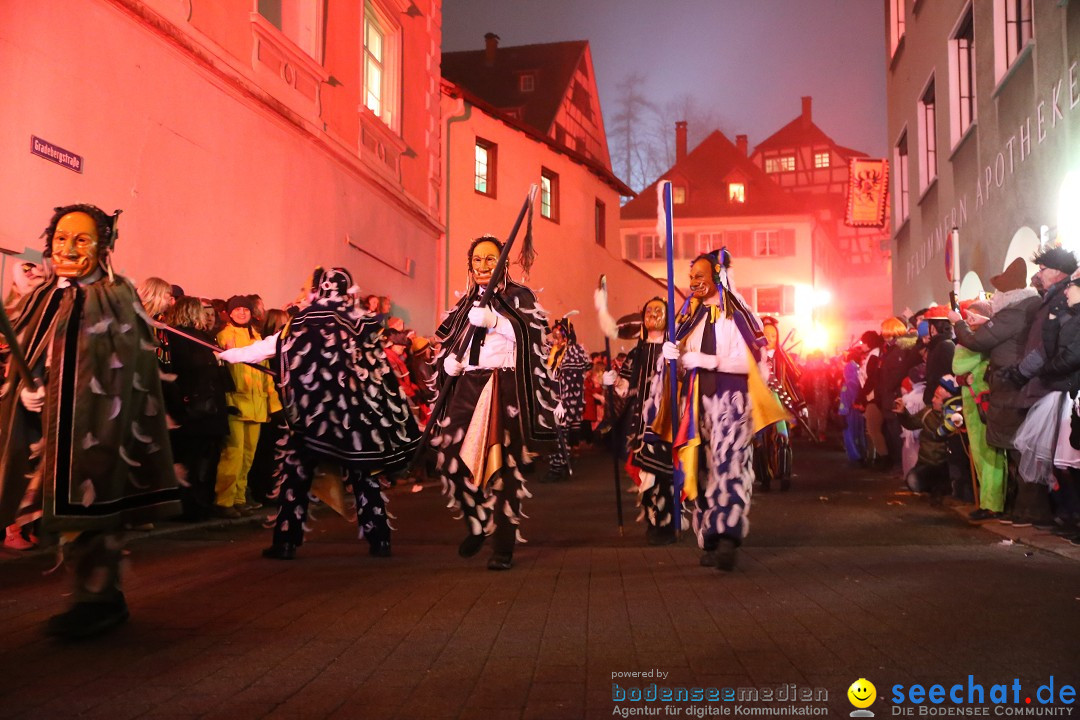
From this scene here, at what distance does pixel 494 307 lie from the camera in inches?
277

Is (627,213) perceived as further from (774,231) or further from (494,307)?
(494,307)

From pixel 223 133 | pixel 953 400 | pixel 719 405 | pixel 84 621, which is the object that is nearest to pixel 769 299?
pixel 223 133

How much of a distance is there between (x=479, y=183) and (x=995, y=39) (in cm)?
1427

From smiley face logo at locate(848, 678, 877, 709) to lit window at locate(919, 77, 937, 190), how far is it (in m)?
17.4

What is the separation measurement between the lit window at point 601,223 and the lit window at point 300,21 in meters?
19.4

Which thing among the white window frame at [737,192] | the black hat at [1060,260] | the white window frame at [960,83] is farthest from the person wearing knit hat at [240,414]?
the white window frame at [737,192]

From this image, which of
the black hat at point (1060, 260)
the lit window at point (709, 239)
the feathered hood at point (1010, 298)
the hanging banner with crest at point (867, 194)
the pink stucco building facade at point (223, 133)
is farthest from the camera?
the lit window at point (709, 239)

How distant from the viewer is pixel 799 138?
68.8 metres

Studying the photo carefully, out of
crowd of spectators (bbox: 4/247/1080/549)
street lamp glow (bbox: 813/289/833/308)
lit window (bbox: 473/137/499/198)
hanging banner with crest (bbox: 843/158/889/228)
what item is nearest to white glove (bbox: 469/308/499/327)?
crowd of spectators (bbox: 4/247/1080/549)

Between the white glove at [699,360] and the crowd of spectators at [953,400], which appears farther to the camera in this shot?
the crowd of spectators at [953,400]

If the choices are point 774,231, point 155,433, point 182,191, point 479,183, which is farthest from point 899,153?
point 774,231

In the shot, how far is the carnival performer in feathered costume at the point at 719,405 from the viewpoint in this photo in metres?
6.39

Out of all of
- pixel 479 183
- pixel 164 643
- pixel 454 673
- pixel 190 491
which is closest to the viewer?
pixel 454 673

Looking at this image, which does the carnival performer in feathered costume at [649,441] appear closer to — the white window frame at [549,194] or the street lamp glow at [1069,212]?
the street lamp glow at [1069,212]
